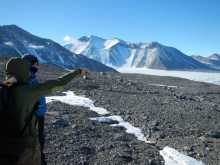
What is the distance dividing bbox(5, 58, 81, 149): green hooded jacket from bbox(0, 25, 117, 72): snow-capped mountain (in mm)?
110218

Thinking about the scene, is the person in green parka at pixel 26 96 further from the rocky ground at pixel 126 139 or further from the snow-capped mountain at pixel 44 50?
the snow-capped mountain at pixel 44 50

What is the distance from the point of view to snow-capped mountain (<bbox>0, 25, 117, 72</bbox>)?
111562 mm

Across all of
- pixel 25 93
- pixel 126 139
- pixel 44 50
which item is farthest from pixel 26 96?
pixel 44 50

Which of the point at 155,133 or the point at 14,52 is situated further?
the point at 14,52

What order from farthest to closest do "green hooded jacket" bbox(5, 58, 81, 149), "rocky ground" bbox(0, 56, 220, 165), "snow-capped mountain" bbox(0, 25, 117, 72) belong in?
"snow-capped mountain" bbox(0, 25, 117, 72), "rocky ground" bbox(0, 56, 220, 165), "green hooded jacket" bbox(5, 58, 81, 149)

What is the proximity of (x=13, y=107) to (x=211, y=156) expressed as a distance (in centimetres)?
591

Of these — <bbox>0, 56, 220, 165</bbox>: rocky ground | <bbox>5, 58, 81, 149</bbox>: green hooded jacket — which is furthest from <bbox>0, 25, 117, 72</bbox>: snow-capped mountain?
<bbox>5, 58, 81, 149</bbox>: green hooded jacket

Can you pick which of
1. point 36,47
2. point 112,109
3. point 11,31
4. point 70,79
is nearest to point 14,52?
point 36,47

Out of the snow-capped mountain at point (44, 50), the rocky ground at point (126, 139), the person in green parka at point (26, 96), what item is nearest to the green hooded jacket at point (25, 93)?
the person in green parka at point (26, 96)

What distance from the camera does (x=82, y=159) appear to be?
489cm

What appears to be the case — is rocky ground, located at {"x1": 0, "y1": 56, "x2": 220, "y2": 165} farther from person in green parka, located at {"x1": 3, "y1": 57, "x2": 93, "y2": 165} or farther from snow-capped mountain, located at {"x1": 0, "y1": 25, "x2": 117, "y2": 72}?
snow-capped mountain, located at {"x1": 0, "y1": 25, "x2": 117, "y2": 72}

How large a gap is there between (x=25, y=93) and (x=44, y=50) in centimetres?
13958

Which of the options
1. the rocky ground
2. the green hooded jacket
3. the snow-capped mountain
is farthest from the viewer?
the snow-capped mountain

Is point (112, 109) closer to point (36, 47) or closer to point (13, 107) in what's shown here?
point (13, 107)
